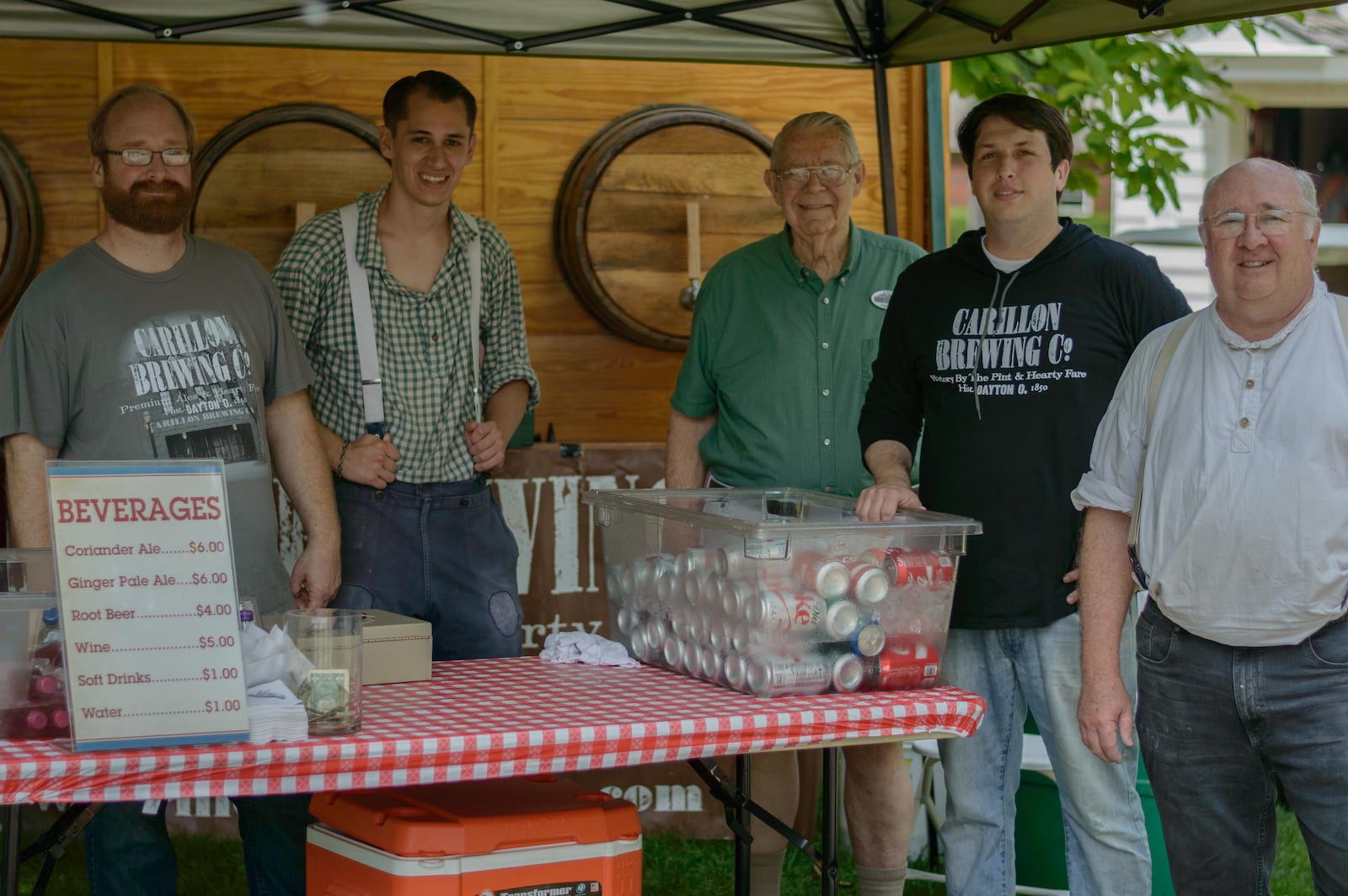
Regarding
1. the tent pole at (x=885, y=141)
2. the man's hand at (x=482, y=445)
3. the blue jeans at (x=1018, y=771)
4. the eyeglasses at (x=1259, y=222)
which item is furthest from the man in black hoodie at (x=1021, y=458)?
the tent pole at (x=885, y=141)

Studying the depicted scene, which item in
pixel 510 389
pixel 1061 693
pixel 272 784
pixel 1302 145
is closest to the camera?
pixel 272 784

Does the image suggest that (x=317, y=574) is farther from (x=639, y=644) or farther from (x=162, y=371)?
(x=639, y=644)

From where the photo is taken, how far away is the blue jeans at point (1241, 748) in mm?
2518

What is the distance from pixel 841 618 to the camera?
106 inches

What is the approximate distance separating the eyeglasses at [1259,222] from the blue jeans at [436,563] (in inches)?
79.1

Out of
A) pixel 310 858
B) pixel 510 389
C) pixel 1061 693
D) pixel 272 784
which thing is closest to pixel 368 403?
pixel 510 389

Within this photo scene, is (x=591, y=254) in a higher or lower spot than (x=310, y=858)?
higher

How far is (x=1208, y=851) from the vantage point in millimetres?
2703

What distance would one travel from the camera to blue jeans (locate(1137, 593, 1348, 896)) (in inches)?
99.1

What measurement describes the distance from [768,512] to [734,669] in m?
0.66

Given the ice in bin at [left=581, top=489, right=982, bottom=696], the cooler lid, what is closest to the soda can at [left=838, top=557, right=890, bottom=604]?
the ice in bin at [left=581, top=489, right=982, bottom=696]

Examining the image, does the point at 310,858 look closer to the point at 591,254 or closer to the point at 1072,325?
the point at 1072,325

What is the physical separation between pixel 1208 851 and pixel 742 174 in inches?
128

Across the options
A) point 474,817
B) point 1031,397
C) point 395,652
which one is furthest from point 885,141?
point 474,817
